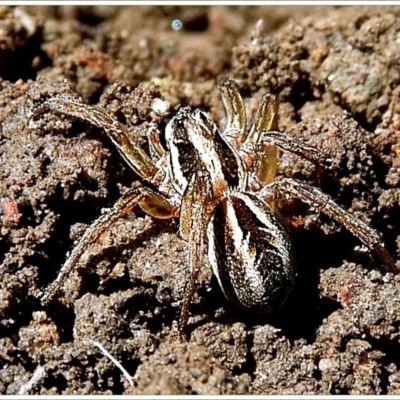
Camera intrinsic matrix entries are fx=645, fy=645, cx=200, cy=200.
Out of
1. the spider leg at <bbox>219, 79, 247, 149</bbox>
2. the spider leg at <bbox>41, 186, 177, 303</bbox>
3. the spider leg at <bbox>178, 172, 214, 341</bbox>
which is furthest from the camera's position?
the spider leg at <bbox>219, 79, 247, 149</bbox>

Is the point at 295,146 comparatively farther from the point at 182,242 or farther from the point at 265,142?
the point at 182,242

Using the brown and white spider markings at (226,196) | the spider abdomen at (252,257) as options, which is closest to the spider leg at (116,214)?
the brown and white spider markings at (226,196)

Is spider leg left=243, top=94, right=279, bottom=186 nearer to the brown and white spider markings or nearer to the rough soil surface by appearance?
the brown and white spider markings

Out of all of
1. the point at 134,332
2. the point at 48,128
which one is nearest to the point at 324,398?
the point at 134,332

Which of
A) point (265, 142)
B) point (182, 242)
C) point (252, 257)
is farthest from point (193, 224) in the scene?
point (265, 142)

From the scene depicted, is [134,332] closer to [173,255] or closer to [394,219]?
[173,255]

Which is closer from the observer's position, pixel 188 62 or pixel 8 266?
pixel 8 266

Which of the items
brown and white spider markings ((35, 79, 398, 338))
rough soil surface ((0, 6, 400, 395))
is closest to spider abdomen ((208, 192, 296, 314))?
brown and white spider markings ((35, 79, 398, 338))

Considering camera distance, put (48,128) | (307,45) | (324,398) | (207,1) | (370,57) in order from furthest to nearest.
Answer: (207,1) → (307,45) → (370,57) → (48,128) → (324,398)
